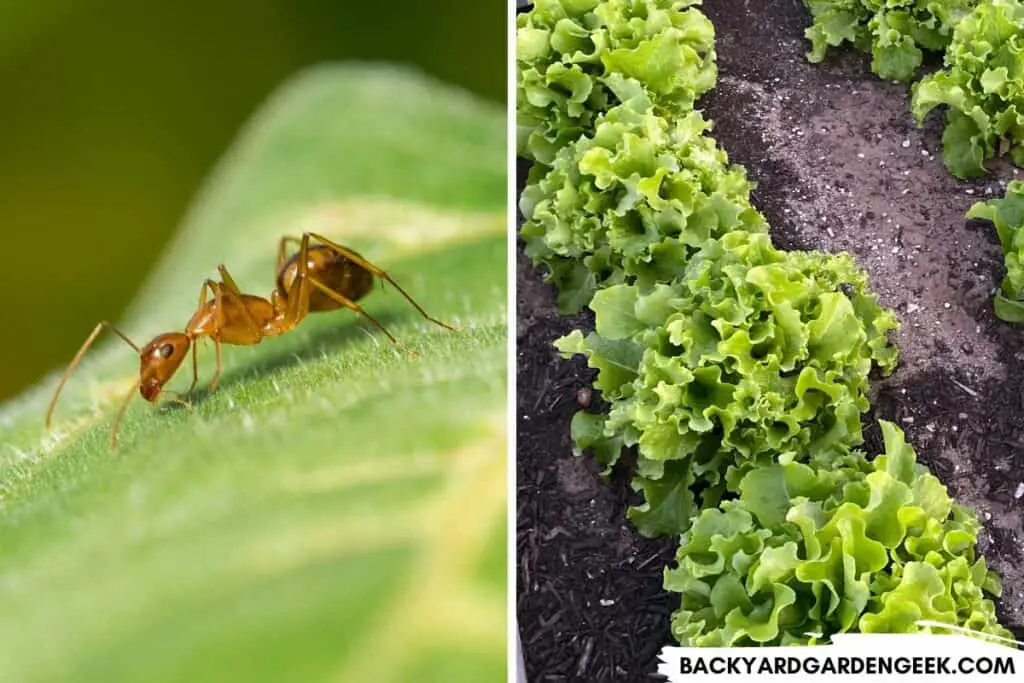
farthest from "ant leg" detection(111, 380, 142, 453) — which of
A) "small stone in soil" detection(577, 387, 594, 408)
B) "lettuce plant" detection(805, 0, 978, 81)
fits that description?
"lettuce plant" detection(805, 0, 978, 81)

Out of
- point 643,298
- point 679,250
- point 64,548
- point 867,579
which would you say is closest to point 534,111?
point 679,250

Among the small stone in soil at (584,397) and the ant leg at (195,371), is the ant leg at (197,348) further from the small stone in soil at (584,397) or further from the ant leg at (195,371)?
the small stone in soil at (584,397)

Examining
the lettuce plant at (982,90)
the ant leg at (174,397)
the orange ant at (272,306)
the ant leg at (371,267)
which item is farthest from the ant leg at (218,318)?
the lettuce plant at (982,90)

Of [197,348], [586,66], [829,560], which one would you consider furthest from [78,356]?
[586,66]

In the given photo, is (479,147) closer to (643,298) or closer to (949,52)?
(643,298)

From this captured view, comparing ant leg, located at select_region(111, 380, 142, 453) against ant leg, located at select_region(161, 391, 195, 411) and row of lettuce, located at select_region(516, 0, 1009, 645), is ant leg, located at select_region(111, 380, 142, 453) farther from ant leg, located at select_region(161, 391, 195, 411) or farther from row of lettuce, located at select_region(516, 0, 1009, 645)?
row of lettuce, located at select_region(516, 0, 1009, 645)

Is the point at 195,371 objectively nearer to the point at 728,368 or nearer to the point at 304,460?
the point at 304,460
